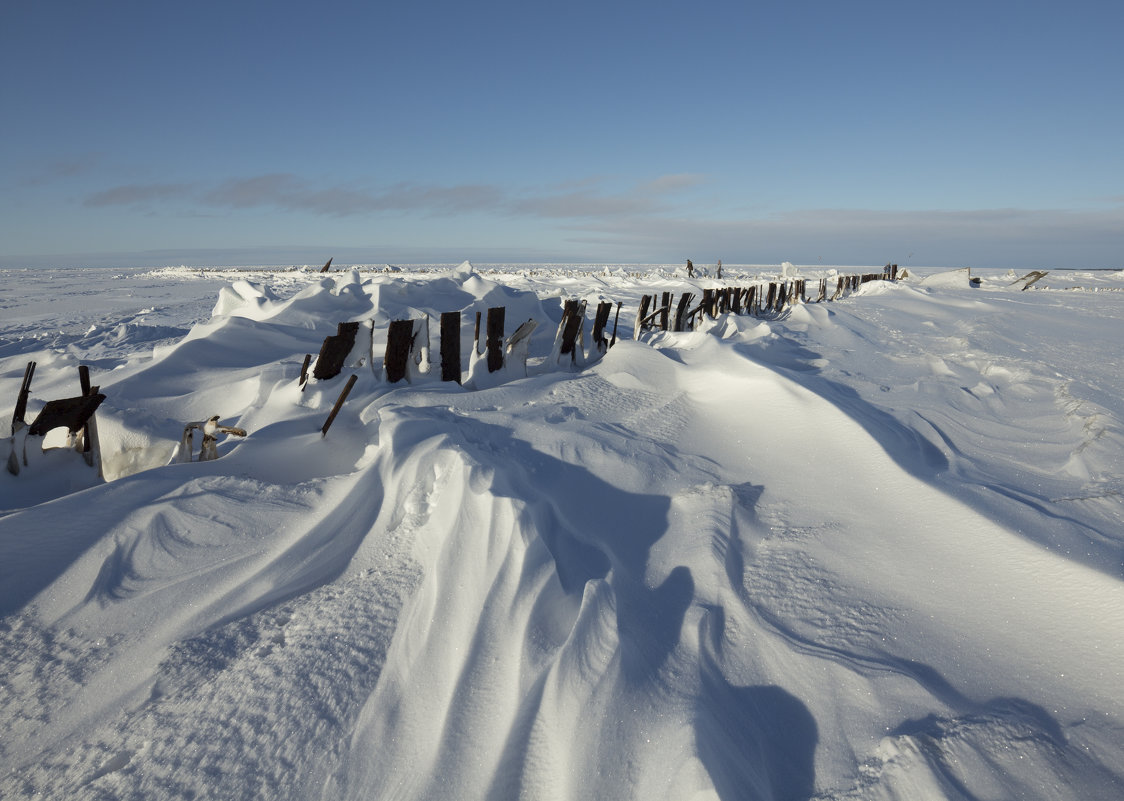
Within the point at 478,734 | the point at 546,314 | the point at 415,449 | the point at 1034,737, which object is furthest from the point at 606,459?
the point at 546,314

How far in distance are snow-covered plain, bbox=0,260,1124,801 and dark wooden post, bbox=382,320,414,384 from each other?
49 centimetres

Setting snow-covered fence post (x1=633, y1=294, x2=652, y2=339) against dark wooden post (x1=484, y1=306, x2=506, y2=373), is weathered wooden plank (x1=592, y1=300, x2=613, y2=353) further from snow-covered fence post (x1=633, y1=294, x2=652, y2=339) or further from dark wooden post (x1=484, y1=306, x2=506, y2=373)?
dark wooden post (x1=484, y1=306, x2=506, y2=373)

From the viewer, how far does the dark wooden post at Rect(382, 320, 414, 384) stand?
3.99 m

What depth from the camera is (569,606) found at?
71.1 inches

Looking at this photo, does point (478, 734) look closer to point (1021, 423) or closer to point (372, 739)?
point (372, 739)

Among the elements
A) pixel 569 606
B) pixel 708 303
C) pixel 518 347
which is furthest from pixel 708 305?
pixel 569 606

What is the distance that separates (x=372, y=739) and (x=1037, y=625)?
1.94 meters

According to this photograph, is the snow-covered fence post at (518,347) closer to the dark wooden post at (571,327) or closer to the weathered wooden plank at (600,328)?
the dark wooden post at (571,327)

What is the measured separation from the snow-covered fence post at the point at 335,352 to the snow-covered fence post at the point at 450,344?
628 mm

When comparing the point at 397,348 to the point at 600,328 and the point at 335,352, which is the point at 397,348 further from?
the point at 600,328

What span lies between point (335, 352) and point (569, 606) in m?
2.59

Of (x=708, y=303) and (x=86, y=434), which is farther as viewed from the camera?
(x=708, y=303)

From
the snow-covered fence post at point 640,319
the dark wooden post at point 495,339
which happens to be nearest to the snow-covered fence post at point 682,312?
the snow-covered fence post at point 640,319

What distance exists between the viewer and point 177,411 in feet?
13.6
